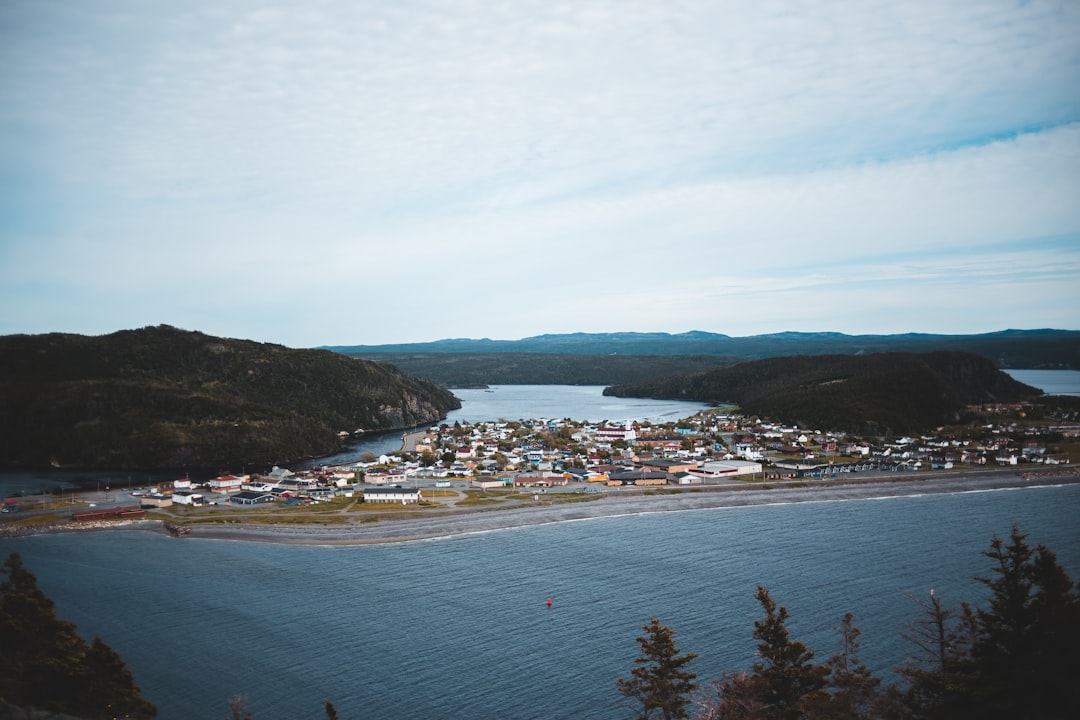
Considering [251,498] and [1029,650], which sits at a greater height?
[1029,650]

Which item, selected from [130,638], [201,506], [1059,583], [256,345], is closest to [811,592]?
[1059,583]

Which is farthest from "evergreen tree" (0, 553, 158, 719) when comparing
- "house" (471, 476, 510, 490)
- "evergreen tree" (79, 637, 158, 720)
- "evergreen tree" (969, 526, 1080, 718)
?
"house" (471, 476, 510, 490)

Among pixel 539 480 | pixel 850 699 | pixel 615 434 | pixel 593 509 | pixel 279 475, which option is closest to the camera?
pixel 850 699

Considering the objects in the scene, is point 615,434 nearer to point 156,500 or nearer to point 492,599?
point 156,500

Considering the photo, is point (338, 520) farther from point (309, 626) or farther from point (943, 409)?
point (943, 409)

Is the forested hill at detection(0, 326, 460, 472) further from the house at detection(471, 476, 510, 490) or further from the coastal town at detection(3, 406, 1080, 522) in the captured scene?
the house at detection(471, 476, 510, 490)

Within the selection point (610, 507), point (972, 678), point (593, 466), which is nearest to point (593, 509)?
point (610, 507)
